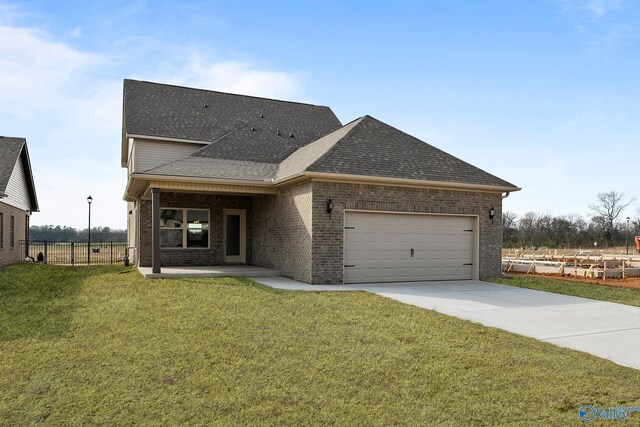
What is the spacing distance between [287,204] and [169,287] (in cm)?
440

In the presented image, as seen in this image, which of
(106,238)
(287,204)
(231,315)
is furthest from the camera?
(106,238)

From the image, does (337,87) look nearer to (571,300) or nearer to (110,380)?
(571,300)

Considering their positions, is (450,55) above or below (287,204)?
above

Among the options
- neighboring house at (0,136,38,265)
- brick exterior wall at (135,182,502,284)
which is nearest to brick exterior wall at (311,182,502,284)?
brick exterior wall at (135,182,502,284)

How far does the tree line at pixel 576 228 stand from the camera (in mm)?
45022

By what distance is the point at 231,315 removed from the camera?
7.75 meters

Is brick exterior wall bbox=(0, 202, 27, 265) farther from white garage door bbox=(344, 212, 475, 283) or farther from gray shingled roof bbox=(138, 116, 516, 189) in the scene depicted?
white garage door bbox=(344, 212, 475, 283)

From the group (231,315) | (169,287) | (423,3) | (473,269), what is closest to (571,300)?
(473,269)

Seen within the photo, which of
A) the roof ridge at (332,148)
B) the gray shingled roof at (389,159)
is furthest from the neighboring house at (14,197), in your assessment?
the gray shingled roof at (389,159)

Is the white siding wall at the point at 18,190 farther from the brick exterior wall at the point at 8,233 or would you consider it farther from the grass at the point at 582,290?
→ the grass at the point at 582,290

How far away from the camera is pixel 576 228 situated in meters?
52.1

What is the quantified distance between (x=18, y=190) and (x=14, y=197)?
1211 mm

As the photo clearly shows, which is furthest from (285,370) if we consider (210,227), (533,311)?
(210,227)

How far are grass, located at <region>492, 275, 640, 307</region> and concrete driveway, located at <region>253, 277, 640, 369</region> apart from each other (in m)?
0.69
